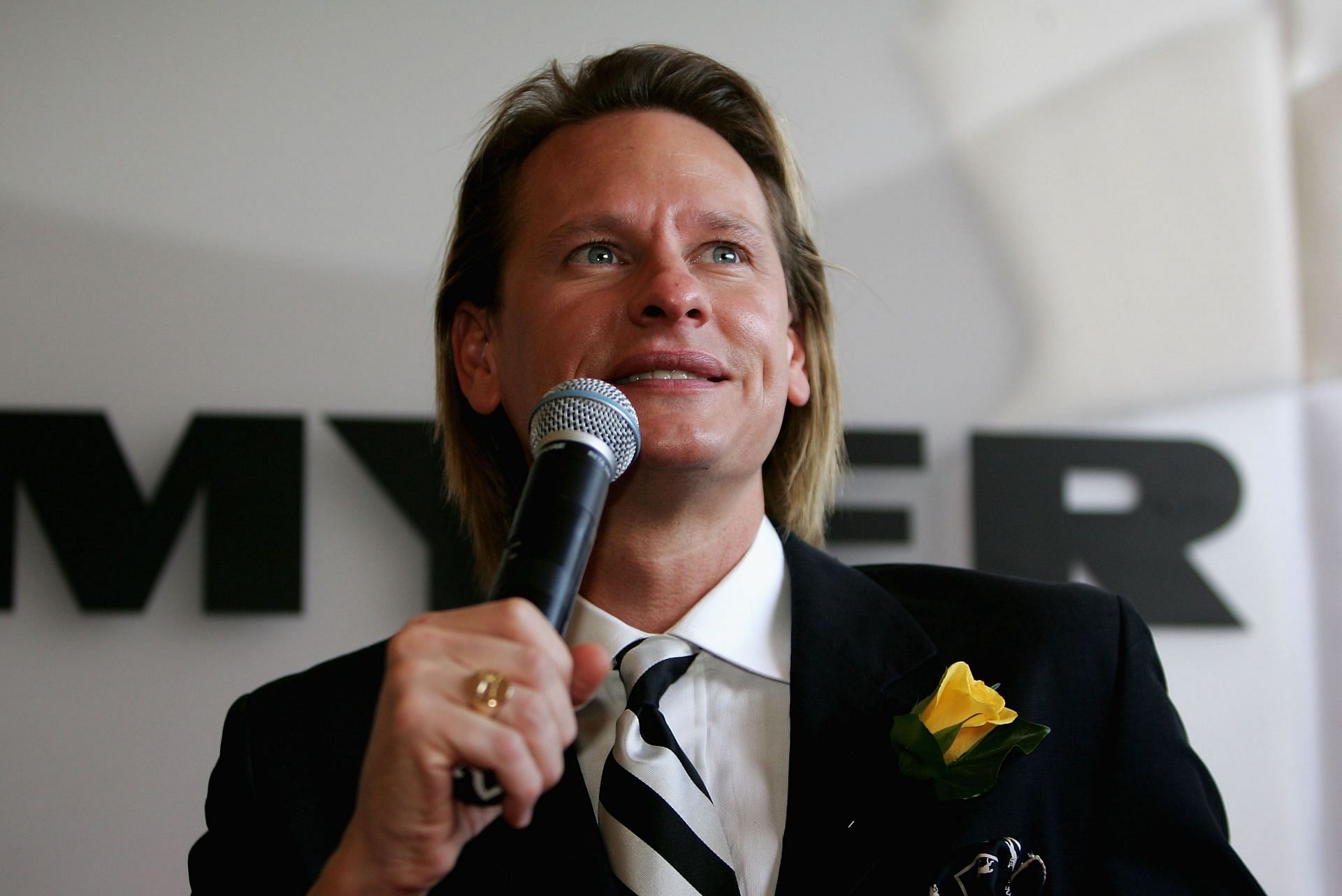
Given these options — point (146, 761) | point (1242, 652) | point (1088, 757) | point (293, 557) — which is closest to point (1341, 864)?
point (1242, 652)

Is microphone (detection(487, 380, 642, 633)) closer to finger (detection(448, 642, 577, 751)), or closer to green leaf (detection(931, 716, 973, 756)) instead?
finger (detection(448, 642, 577, 751))

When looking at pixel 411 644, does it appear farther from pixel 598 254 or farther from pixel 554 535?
pixel 598 254

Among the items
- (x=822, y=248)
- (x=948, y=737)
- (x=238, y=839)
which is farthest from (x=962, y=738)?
(x=822, y=248)

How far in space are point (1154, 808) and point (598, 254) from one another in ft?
3.39

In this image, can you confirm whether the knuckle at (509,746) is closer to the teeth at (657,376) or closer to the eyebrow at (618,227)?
the teeth at (657,376)

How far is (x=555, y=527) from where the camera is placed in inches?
37.9

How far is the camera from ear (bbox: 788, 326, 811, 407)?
6.50 ft

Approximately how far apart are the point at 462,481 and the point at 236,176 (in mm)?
1281

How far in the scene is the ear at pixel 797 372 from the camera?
1.98m

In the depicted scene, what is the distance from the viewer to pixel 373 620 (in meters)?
2.80

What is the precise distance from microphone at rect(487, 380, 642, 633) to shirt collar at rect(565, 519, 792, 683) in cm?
50

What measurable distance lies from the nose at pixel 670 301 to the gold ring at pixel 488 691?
72cm

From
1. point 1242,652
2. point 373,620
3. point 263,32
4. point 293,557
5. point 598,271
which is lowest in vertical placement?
point 1242,652

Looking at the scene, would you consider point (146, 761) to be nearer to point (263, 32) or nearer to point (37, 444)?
point (37, 444)
